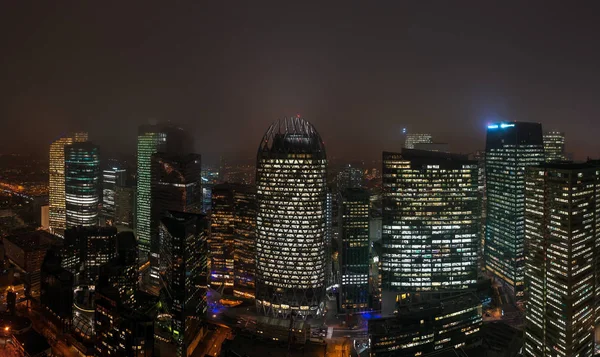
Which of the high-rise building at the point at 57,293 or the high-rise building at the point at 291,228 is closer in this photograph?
the high-rise building at the point at 57,293

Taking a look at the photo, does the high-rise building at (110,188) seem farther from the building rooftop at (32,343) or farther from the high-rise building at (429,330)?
the high-rise building at (429,330)

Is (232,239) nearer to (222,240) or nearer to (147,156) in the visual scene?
(222,240)

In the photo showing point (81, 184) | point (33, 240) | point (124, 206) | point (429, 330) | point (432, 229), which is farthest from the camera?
point (124, 206)

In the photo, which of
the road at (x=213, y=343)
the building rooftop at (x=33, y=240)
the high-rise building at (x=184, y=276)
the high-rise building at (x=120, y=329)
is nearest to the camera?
the high-rise building at (x=120, y=329)

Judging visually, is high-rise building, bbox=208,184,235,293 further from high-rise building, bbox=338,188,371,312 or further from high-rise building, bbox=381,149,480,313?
high-rise building, bbox=381,149,480,313

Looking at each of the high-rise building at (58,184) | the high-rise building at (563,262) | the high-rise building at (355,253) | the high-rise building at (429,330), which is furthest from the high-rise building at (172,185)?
the high-rise building at (563,262)

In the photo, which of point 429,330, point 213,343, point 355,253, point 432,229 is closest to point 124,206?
point 213,343

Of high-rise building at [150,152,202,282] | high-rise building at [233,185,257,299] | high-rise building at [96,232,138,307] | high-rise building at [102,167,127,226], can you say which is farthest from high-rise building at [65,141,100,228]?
high-rise building at [233,185,257,299]
